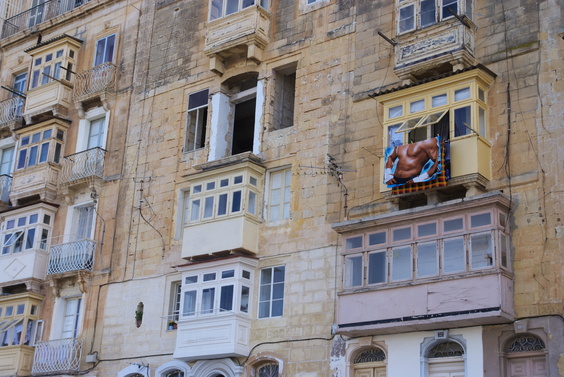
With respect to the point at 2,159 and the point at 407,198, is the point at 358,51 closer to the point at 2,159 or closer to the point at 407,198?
the point at 407,198

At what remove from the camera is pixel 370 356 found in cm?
2500

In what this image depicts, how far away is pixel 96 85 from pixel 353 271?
15.1 metres

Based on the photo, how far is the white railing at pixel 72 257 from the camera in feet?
106

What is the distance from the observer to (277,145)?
2944 centimetres

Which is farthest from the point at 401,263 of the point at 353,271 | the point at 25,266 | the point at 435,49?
the point at 25,266

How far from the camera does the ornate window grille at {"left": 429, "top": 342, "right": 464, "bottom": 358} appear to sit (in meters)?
23.4

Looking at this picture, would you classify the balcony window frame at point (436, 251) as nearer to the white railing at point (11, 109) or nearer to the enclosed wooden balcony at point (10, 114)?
the enclosed wooden balcony at point (10, 114)

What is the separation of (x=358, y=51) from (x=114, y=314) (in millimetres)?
12141

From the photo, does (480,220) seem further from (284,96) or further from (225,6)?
(225,6)

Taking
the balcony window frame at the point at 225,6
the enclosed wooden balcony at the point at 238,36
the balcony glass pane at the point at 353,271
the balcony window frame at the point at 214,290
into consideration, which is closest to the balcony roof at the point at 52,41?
the balcony window frame at the point at 225,6

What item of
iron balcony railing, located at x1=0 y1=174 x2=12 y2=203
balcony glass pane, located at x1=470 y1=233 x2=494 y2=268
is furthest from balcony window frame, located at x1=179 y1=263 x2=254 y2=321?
iron balcony railing, located at x1=0 y1=174 x2=12 y2=203

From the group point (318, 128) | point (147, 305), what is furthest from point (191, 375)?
point (318, 128)

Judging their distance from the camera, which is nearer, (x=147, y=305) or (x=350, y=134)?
(x=350, y=134)

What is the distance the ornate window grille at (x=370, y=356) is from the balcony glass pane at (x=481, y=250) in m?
3.79
